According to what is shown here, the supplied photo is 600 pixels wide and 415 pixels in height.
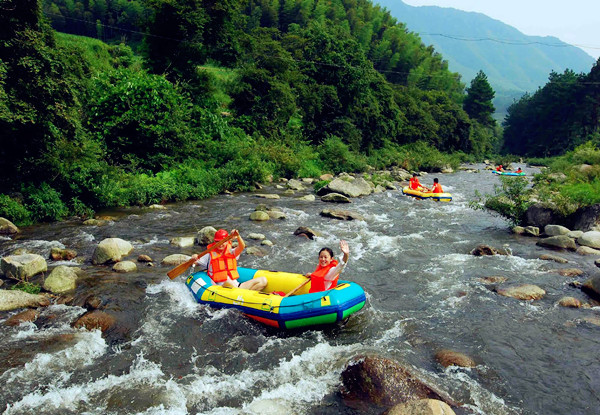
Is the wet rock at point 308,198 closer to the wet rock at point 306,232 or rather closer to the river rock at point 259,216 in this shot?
the river rock at point 259,216

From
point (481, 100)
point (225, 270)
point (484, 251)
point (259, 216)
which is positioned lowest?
point (259, 216)

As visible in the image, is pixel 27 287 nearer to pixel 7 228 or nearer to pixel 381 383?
pixel 7 228

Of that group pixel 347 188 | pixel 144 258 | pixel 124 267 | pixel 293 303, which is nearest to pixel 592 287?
pixel 293 303

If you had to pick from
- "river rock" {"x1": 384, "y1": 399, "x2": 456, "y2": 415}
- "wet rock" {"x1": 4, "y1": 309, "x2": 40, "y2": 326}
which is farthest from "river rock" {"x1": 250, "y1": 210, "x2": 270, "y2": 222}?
"river rock" {"x1": 384, "y1": 399, "x2": 456, "y2": 415}

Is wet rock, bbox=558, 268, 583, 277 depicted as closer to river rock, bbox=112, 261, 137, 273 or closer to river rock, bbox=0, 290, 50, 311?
river rock, bbox=112, 261, 137, 273

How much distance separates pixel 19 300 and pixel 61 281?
0.81 metres

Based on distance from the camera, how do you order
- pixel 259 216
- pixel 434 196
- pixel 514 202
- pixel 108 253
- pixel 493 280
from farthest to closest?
pixel 434 196 → pixel 514 202 → pixel 259 216 → pixel 108 253 → pixel 493 280

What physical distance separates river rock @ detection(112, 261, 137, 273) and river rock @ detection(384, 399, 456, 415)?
20.4 feet

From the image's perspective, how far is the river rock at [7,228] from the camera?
34.5ft

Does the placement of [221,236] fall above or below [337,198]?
above

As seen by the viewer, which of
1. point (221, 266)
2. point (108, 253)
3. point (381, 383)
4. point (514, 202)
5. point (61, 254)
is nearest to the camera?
point (381, 383)

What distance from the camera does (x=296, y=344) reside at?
6.15 meters

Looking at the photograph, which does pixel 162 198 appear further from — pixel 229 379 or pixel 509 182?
pixel 509 182

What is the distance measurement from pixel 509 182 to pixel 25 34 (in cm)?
1473
